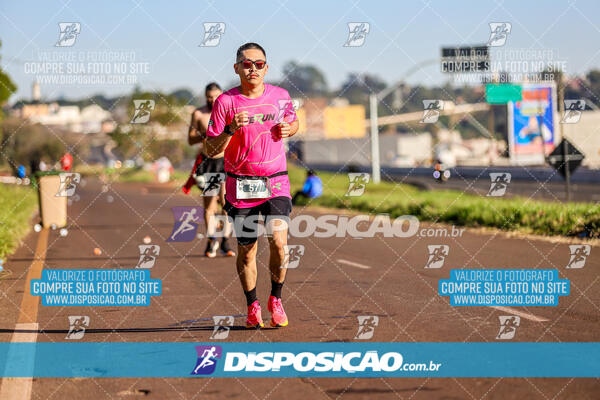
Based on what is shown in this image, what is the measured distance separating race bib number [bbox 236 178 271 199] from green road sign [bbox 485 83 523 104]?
15.7 m

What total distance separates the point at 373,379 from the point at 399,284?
3885 millimetres

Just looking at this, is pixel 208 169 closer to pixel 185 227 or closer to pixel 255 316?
pixel 255 316

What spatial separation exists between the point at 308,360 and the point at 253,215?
155cm

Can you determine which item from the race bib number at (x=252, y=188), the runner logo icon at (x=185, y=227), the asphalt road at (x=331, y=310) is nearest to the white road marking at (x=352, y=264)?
the asphalt road at (x=331, y=310)

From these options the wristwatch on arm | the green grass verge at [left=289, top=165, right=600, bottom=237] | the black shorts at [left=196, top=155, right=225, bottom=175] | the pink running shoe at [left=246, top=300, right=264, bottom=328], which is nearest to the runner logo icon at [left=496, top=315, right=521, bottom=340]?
the pink running shoe at [left=246, top=300, right=264, bottom=328]

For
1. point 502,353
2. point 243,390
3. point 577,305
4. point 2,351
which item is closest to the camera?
point 243,390

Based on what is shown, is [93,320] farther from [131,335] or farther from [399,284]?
[399,284]

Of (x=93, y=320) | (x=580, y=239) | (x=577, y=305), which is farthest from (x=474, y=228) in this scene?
(x=93, y=320)

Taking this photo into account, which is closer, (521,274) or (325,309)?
(325,309)

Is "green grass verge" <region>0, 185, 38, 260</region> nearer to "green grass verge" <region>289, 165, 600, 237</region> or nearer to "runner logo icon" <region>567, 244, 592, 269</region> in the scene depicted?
"runner logo icon" <region>567, 244, 592, 269</region>

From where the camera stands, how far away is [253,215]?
263 inches

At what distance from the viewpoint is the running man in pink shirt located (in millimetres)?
6488

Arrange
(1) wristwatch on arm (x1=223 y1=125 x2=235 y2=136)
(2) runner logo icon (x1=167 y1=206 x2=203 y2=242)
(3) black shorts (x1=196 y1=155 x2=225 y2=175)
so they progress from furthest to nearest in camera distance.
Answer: (2) runner logo icon (x1=167 y1=206 x2=203 y2=242)
(3) black shorts (x1=196 y1=155 x2=225 y2=175)
(1) wristwatch on arm (x1=223 y1=125 x2=235 y2=136)

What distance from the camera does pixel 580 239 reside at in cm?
1220
